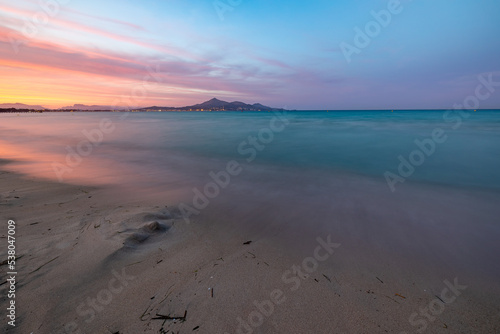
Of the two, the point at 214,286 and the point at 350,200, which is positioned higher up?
the point at 214,286

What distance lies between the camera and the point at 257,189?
25.0ft

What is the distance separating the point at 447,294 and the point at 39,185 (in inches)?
414

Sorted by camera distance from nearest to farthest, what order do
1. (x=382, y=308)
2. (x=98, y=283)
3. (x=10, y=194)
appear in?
(x=382, y=308) → (x=98, y=283) → (x=10, y=194)

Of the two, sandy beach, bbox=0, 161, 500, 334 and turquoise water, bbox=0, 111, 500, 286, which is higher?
sandy beach, bbox=0, 161, 500, 334

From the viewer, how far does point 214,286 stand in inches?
122

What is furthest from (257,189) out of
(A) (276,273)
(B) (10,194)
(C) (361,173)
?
(B) (10,194)

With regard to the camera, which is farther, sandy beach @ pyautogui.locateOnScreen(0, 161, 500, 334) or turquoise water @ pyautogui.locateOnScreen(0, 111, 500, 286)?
turquoise water @ pyautogui.locateOnScreen(0, 111, 500, 286)

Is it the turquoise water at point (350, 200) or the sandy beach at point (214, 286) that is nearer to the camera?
the sandy beach at point (214, 286)

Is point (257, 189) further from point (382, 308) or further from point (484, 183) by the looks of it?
point (484, 183)

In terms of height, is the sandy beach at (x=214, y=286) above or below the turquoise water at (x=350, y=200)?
above

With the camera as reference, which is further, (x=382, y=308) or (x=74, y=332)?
(x=382, y=308)

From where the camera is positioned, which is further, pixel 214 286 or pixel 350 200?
pixel 350 200

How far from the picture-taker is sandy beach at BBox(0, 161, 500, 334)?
8.61ft

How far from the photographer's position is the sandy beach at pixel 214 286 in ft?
8.61
